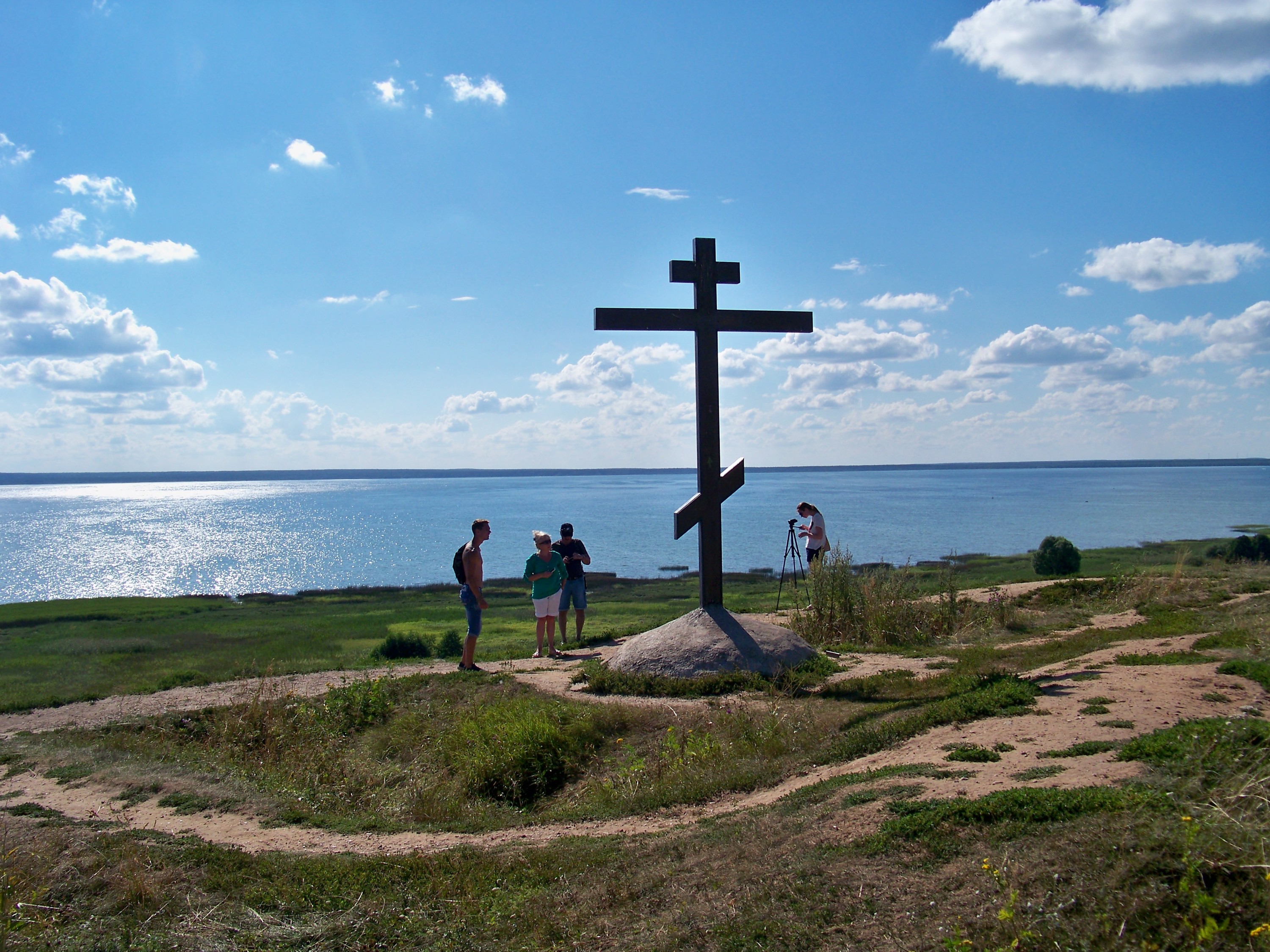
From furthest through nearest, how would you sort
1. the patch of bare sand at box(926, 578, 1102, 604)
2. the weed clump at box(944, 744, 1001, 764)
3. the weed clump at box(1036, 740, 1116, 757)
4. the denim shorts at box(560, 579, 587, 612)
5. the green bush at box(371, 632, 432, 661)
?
the patch of bare sand at box(926, 578, 1102, 604), the green bush at box(371, 632, 432, 661), the denim shorts at box(560, 579, 587, 612), the weed clump at box(944, 744, 1001, 764), the weed clump at box(1036, 740, 1116, 757)

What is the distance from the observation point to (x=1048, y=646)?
31.4ft

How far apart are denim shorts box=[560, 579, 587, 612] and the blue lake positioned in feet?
91.0

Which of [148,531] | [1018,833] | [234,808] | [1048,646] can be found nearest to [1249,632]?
[1048,646]

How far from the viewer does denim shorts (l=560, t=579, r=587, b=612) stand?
11.8 metres

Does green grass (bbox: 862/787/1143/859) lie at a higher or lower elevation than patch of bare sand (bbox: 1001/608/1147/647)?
higher

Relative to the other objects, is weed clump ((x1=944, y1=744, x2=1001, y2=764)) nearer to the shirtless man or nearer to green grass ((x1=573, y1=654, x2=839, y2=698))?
green grass ((x1=573, y1=654, x2=839, y2=698))

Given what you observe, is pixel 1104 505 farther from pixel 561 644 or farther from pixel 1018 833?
pixel 1018 833

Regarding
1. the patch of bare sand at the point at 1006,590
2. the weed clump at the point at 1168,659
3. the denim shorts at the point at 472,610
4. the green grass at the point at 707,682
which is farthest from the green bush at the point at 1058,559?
the denim shorts at the point at 472,610

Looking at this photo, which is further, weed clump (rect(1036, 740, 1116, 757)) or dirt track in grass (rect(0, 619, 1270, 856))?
weed clump (rect(1036, 740, 1116, 757))

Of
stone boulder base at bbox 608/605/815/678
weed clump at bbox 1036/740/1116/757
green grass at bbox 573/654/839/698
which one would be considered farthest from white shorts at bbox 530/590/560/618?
weed clump at bbox 1036/740/1116/757

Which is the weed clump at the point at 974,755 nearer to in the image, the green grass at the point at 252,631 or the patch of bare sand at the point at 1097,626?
the patch of bare sand at the point at 1097,626

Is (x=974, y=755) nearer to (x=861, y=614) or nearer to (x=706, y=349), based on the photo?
(x=706, y=349)

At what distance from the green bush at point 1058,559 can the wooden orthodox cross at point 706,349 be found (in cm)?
1572

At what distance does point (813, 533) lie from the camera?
12.3 meters
